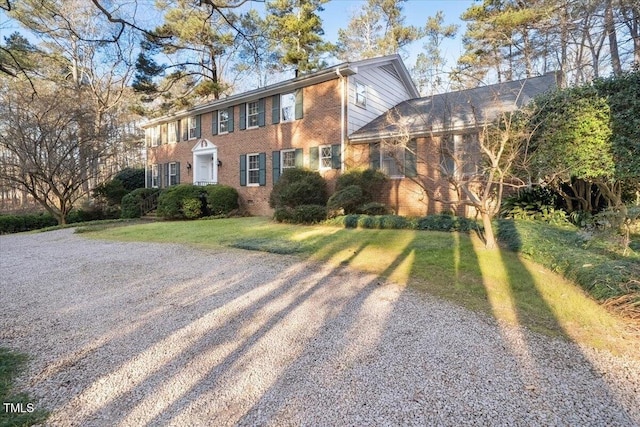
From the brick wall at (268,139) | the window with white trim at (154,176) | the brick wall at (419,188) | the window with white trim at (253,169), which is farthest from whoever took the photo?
the window with white trim at (154,176)

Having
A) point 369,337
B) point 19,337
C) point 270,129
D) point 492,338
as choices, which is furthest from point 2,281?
point 270,129

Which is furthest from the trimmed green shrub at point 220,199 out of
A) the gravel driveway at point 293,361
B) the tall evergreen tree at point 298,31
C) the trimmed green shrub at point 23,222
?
the gravel driveway at point 293,361

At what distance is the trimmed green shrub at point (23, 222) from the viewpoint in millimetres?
15112

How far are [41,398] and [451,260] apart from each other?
5542 millimetres

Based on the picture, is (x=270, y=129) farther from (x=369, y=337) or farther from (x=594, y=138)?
(x=369, y=337)

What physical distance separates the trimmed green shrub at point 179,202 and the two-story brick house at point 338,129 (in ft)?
7.08

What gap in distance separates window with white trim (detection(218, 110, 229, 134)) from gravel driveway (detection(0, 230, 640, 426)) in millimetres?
13171

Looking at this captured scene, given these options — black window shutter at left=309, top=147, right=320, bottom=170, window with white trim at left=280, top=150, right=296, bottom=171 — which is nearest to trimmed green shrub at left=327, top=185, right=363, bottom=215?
black window shutter at left=309, top=147, right=320, bottom=170

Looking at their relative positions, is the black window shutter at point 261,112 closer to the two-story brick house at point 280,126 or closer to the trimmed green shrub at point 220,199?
the two-story brick house at point 280,126

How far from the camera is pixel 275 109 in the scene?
14867 mm

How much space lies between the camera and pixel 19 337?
338 cm

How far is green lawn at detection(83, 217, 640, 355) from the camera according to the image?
350 centimetres

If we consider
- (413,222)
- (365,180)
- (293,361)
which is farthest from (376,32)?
(293,361)

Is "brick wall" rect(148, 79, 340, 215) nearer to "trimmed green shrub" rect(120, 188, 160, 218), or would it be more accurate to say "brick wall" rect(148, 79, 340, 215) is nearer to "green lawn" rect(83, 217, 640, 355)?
"trimmed green shrub" rect(120, 188, 160, 218)
